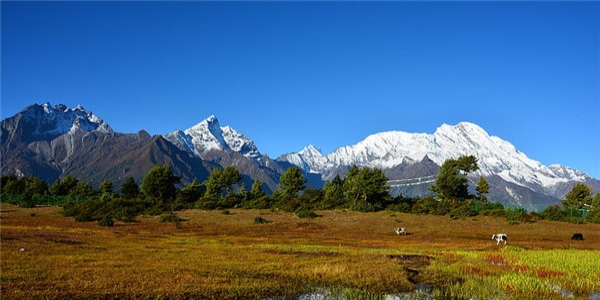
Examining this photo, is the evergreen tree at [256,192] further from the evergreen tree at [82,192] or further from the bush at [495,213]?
the bush at [495,213]

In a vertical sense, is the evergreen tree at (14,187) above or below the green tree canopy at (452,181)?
below

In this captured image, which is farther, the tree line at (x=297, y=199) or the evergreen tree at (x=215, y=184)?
the evergreen tree at (x=215, y=184)

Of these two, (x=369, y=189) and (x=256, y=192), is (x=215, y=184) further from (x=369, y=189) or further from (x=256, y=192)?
(x=369, y=189)

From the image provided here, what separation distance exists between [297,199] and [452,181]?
45.2 m

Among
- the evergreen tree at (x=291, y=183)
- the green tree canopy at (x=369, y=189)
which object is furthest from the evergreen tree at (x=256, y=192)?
the green tree canopy at (x=369, y=189)

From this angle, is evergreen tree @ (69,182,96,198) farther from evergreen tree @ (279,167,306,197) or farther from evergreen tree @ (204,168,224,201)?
evergreen tree @ (279,167,306,197)

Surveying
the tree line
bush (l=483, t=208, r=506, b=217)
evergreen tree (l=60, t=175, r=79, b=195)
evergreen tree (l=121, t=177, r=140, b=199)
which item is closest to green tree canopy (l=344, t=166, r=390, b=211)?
the tree line

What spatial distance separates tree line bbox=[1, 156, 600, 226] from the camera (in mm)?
80688

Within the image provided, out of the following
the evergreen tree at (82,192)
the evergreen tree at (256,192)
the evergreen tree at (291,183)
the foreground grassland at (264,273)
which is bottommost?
the foreground grassland at (264,273)

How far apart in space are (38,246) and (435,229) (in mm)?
54290

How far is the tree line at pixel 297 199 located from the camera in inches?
3177

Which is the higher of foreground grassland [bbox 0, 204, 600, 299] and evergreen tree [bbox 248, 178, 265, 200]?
evergreen tree [bbox 248, 178, 265, 200]

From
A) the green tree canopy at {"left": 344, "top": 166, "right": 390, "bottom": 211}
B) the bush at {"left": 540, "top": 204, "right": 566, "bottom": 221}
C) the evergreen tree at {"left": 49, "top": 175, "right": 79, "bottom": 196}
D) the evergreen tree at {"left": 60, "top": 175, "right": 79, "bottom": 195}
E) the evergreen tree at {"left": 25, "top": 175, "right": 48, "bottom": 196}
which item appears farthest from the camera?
the evergreen tree at {"left": 60, "top": 175, "right": 79, "bottom": 195}

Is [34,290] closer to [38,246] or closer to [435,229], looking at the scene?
[38,246]
